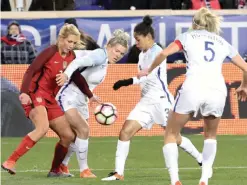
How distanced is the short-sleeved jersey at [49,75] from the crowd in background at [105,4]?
29.4 feet

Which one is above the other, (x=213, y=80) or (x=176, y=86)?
(x=213, y=80)

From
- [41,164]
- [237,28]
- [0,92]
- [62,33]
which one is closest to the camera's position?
[62,33]

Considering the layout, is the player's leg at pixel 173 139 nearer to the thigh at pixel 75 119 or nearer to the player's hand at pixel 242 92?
the player's hand at pixel 242 92

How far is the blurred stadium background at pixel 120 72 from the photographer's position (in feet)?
54.3

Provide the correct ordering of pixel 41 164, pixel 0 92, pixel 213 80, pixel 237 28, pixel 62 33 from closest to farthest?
pixel 213 80, pixel 62 33, pixel 41 164, pixel 0 92, pixel 237 28

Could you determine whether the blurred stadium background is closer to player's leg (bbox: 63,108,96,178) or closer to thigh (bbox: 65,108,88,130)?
player's leg (bbox: 63,108,96,178)

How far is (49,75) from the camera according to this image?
12945 millimetres

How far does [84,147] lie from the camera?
518 inches

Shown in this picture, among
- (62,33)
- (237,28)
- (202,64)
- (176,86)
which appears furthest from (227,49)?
(237,28)

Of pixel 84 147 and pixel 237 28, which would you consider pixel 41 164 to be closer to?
pixel 84 147

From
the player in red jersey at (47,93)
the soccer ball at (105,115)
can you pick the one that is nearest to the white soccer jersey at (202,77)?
the player in red jersey at (47,93)

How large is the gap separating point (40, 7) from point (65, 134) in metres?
9.36

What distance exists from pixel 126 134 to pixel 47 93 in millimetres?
1100

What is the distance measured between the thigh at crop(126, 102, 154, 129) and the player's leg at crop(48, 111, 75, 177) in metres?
0.81
